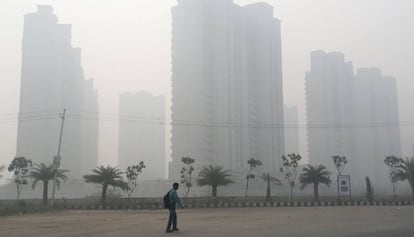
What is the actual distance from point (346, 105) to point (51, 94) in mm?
44441

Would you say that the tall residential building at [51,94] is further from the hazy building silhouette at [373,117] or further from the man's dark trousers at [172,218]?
the man's dark trousers at [172,218]

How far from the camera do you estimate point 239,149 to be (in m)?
73.3

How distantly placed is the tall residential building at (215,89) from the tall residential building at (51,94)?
14678 millimetres

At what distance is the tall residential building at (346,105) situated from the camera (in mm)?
72688

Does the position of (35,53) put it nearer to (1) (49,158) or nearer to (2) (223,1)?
(1) (49,158)

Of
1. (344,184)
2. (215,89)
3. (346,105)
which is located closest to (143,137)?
(215,89)

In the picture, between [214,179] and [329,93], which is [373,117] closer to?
[329,93]

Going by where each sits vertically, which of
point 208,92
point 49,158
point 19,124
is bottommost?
point 49,158

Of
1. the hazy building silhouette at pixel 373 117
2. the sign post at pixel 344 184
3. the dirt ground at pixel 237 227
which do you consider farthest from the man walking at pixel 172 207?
the hazy building silhouette at pixel 373 117

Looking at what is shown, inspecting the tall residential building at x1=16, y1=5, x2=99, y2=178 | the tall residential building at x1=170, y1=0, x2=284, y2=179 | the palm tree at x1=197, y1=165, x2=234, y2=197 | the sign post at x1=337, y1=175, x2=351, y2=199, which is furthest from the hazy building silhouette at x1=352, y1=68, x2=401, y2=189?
the sign post at x1=337, y1=175, x2=351, y2=199

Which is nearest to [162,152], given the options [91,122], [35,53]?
[91,122]

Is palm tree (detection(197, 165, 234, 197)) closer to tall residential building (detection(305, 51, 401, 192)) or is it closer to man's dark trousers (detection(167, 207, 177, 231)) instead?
tall residential building (detection(305, 51, 401, 192))

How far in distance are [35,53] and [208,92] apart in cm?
2619

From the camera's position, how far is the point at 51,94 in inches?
2670
